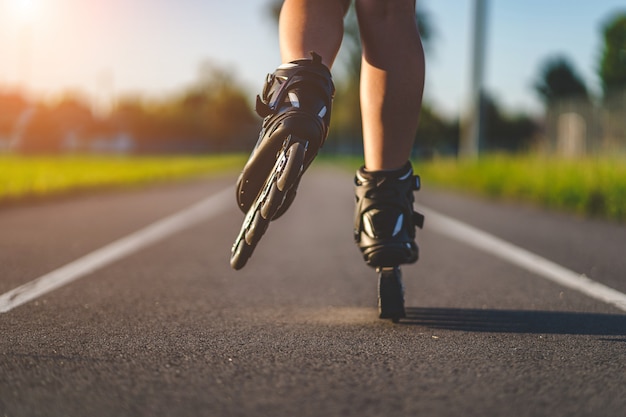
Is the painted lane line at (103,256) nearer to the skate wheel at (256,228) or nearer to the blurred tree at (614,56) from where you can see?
the skate wheel at (256,228)

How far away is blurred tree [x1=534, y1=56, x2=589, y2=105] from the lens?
90.1 m

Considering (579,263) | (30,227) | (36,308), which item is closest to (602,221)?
(579,263)

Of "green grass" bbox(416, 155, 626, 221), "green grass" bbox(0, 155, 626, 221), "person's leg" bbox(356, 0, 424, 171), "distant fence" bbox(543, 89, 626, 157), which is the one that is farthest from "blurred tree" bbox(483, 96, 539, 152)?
"person's leg" bbox(356, 0, 424, 171)

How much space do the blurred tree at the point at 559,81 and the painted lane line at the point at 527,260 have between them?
8796 centimetres

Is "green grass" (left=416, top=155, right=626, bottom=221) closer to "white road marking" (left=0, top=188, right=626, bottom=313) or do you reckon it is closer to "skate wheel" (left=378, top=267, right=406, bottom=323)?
"white road marking" (left=0, top=188, right=626, bottom=313)

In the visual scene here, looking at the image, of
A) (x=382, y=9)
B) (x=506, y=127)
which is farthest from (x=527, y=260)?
(x=506, y=127)

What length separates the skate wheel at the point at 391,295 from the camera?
248 cm

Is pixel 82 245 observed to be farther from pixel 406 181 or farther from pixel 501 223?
pixel 501 223

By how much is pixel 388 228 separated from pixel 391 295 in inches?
8.2

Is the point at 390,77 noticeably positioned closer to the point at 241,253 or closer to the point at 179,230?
the point at 241,253

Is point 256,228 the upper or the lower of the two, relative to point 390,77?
lower

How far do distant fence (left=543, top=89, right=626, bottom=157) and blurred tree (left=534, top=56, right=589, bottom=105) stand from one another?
235 feet

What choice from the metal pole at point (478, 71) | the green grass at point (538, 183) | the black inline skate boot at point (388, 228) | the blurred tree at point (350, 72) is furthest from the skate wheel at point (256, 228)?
the blurred tree at point (350, 72)

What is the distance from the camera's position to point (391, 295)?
249cm
